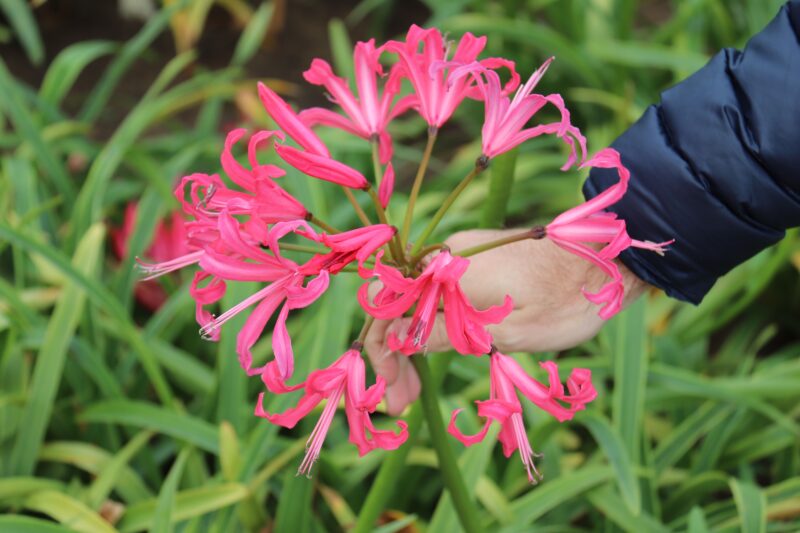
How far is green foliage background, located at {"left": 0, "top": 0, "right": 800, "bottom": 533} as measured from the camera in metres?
1.72

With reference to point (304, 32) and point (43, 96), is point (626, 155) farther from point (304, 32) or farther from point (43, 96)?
point (304, 32)

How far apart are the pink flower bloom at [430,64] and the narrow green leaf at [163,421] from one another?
3.00 feet

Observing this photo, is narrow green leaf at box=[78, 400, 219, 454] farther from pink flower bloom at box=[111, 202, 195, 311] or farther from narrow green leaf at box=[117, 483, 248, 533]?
pink flower bloom at box=[111, 202, 195, 311]

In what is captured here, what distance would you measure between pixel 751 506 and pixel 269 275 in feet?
3.58

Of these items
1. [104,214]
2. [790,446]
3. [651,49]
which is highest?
[104,214]

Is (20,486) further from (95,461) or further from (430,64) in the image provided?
(430,64)

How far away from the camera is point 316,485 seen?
1878mm

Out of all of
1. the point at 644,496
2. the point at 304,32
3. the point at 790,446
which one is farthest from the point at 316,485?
the point at 304,32

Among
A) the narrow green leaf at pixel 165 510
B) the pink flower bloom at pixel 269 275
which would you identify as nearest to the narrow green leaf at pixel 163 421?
the narrow green leaf at pixel 165 510

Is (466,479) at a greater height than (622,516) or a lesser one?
greater

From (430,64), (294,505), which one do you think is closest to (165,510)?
(294,505)

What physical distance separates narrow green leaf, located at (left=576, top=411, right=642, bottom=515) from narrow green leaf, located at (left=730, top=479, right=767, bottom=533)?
174 mm

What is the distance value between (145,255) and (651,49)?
1.44 metres

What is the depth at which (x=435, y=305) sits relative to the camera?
3.16 ft
